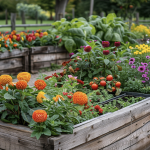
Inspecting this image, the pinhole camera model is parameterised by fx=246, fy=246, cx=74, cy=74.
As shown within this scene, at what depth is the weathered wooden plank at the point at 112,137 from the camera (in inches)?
79.2

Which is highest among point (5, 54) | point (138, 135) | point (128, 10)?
point (128, 10)

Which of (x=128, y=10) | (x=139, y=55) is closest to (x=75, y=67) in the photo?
(x=139, y=55)

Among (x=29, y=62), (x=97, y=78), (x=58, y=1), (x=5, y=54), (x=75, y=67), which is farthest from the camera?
(x=58, y=1)

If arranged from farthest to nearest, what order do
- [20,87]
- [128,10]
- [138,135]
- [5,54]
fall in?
1. [128,10]
2. [5,54]
3. [138,135]
4. [20,87]

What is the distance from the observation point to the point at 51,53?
20.5ft

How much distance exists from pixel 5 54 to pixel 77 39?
1.91m

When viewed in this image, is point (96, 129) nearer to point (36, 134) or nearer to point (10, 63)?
point (36, 134)

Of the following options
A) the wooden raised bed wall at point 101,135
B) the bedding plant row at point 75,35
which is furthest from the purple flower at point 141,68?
the bedding plant row at point 75,35

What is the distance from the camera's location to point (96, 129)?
202 centimetres

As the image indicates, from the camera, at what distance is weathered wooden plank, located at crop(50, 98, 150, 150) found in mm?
1732

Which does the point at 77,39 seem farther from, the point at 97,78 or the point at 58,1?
the point at 58,1

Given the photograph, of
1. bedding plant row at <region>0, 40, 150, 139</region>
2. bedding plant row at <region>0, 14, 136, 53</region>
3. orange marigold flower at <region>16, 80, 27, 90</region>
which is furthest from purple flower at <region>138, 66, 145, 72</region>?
bedding plant row at <region>0, 14, 136, 53</region>

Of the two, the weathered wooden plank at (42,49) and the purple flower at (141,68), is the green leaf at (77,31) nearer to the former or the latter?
the weathered wooden plank at (42,49)

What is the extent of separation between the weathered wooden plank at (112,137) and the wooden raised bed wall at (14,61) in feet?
11.4
